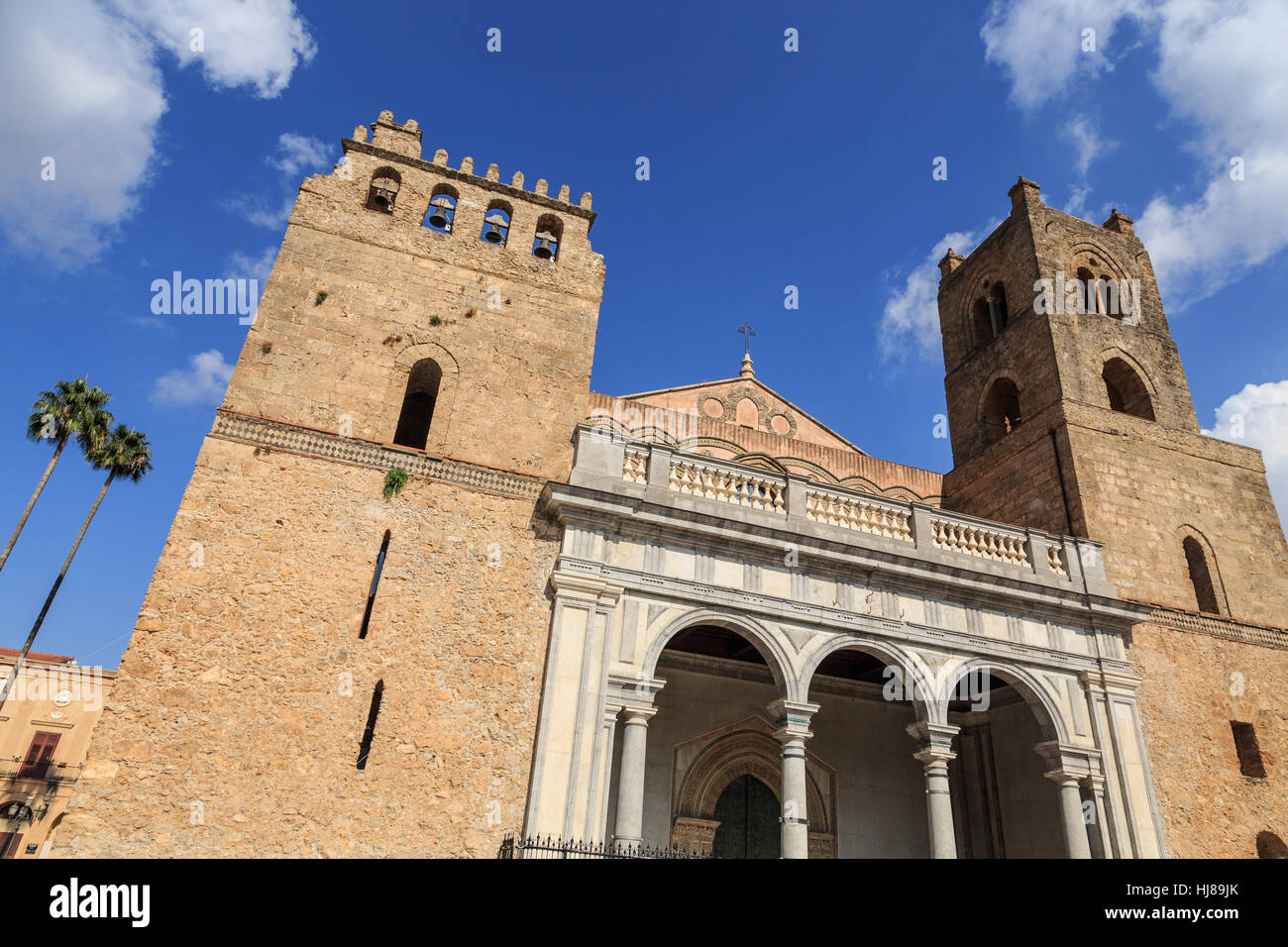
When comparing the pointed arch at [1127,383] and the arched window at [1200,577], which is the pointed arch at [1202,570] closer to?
the arched window at [1200,577]

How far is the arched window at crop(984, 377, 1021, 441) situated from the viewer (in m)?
17.7

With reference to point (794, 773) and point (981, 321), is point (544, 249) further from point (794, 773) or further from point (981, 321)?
point (981, 321)

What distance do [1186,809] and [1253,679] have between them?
314 cm

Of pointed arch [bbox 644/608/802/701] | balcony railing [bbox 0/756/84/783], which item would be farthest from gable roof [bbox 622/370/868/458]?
balcony railing [bbox 0/756/84/783]

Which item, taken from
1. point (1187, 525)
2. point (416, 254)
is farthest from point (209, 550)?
point (1187, 525)

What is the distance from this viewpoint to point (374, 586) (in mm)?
10094

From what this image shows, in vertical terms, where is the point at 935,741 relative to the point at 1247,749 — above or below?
below

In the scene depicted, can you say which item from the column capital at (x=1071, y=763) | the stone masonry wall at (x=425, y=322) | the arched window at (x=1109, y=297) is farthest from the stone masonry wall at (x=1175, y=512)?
the stone masonry wall at (x=425, y=322)

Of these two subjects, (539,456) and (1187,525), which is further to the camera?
(1187,525)

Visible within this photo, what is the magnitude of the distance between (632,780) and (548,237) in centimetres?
918

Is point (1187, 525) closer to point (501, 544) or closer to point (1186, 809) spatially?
point (1186, 809)

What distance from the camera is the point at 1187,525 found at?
14.6 m

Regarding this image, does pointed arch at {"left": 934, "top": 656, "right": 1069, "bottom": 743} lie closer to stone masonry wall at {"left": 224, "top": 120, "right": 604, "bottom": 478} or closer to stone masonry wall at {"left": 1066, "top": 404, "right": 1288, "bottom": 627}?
stone masonry wall at {"left": 1066, "top": 404, "right": 1288, "bottom": 627}

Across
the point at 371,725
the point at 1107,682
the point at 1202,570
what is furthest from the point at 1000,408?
the point at 371,725
